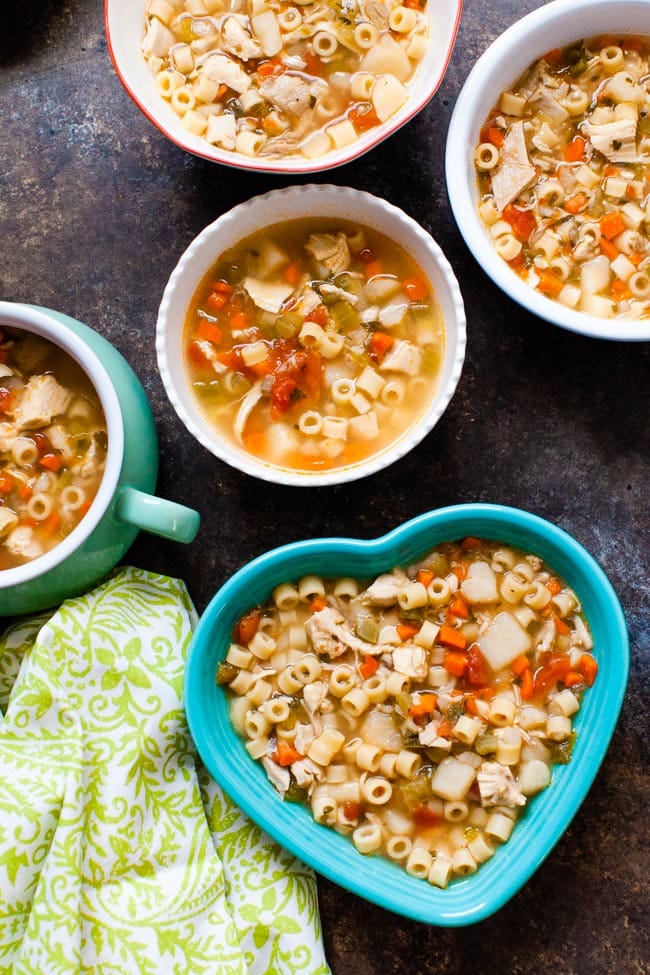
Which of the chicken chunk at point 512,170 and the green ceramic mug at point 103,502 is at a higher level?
the chicken chunk at point 512,170

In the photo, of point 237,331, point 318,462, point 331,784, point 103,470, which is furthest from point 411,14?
point 331,784

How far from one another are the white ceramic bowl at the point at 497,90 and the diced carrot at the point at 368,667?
1105 millimetres

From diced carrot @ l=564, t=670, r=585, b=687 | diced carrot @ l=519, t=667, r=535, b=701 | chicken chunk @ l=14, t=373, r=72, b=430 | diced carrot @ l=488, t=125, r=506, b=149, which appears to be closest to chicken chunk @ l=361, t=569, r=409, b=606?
diced carrot @ l=519, t=667, r=535, b=701

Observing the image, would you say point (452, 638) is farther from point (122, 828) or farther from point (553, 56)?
point (553, 56)

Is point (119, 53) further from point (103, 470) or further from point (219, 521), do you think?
point (219, 521)

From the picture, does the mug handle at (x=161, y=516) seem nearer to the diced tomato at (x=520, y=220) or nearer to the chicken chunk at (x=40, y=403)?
the chicken chunk at (x=40, y=403)

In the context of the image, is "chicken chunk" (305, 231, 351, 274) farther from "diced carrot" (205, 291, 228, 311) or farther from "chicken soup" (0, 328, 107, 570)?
"chicken soup" (0, 328, 107, 570)

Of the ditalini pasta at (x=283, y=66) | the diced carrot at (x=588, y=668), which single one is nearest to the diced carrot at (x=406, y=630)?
the diced carrot at (x=588, y=668)

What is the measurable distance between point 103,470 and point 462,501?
3.64 feet

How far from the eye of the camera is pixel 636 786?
9.16ft

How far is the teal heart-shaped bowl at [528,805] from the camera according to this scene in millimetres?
2496

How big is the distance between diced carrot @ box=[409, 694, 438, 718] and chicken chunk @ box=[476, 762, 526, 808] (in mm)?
223

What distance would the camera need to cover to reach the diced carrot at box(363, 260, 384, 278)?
2699 mm

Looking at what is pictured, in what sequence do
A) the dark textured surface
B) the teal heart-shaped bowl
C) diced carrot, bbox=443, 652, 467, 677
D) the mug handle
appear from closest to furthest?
the mug handle → the teal heart-shaped bowl → diced carrot, bbox=443, 652, 467, 677 → the dark textured surface
